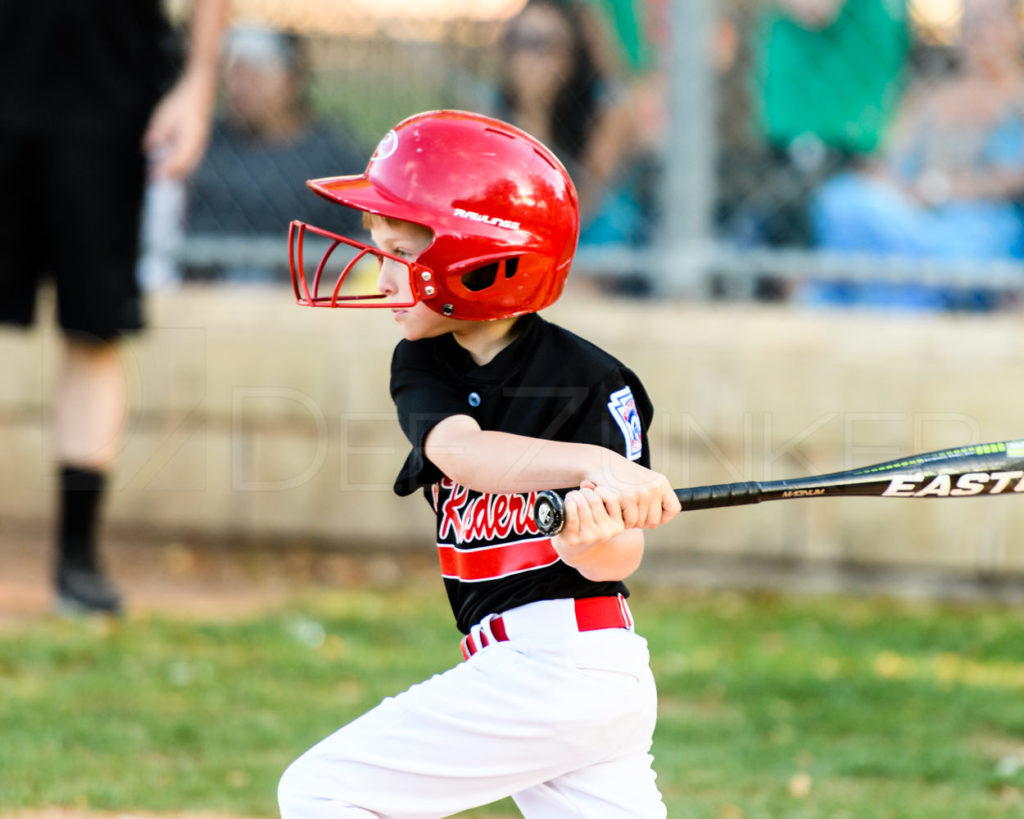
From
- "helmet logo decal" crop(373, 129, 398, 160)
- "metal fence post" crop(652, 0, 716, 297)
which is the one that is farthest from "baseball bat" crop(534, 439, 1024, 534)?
"metal fence post" crop(652, 0, 716, 297)

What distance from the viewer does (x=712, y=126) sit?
5637 mm

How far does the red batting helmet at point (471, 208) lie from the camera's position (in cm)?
242

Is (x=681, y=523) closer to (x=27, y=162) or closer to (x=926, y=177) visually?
(x=926, y=177)

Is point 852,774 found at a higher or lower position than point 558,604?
lower

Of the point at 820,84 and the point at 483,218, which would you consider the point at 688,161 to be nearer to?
the point at 820,84

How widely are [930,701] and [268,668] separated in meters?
1.88

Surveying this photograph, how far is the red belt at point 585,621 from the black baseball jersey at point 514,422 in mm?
16

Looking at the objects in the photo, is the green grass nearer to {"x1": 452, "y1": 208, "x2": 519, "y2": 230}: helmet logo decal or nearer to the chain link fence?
the chain link fence

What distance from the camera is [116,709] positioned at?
13.1ft

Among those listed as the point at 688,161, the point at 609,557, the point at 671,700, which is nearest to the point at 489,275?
the point at 609,557

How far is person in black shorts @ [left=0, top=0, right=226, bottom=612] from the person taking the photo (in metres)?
4.69

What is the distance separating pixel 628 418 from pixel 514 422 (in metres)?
0.19

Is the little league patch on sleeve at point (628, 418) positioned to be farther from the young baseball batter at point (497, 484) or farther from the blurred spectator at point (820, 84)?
the blurred spectator at point (820, 84)

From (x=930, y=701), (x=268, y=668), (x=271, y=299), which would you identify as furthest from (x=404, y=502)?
(x=930, y=701)
